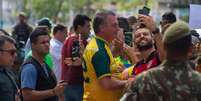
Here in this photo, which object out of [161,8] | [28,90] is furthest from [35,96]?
[161,8]

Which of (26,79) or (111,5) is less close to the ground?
(26,79)

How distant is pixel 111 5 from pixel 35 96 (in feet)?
174

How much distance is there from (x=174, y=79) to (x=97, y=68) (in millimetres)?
2024

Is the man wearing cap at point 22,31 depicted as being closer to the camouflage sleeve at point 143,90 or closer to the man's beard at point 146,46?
the man's beard at point 146,46

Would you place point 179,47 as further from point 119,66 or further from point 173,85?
point 119,66

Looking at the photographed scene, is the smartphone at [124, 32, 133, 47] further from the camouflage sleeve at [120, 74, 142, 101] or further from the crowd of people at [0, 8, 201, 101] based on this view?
the camouflage sleeve at [120, 74, 142, 101]

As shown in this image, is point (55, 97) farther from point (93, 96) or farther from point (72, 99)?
point (72, 99)

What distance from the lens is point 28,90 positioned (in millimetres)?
7094

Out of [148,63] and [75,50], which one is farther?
[75,50]

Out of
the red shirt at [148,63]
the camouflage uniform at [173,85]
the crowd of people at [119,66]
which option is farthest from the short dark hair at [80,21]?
the camouflage uniform at [173,85]

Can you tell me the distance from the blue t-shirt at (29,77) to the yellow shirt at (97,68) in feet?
2.26

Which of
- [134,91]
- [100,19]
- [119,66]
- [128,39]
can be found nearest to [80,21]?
[128,39]

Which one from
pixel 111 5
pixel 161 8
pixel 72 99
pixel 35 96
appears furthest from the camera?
pixel 111 5

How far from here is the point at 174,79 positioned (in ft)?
14.9
